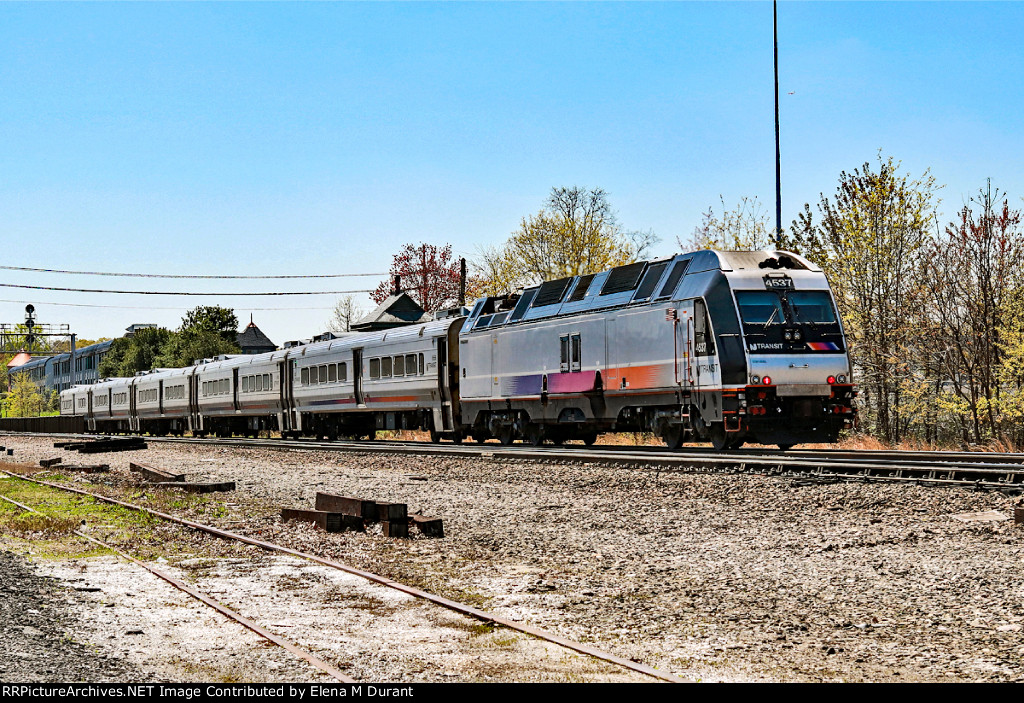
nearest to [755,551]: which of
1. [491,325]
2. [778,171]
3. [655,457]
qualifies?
[655,457]

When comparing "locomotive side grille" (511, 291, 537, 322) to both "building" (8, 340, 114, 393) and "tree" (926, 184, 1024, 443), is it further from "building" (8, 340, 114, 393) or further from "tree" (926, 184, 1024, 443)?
"building" (8, 340, 114, 393)

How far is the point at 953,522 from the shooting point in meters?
10.9

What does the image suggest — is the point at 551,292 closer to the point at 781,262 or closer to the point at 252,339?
the point at 781,262

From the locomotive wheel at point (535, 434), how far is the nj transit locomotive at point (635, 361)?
39 mm

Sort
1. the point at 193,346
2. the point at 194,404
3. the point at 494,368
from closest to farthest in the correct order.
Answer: the point at 494,368, the point at 194,404, the point at 193,346

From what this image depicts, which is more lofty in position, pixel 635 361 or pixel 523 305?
pixel 523 305

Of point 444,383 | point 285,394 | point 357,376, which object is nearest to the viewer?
point 444,383

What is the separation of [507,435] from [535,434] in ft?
4.49

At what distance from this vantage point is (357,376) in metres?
35.7

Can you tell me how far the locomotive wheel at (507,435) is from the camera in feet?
87.7

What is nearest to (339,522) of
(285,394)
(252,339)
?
(285,394)
